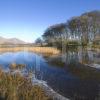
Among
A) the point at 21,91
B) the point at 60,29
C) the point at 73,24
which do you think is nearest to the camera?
the point at 21,91

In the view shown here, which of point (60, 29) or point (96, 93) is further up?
point (60, 29)

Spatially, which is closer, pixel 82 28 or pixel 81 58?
pixel 81 58

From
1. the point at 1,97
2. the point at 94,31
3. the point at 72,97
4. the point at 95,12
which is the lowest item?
the point at 72,97

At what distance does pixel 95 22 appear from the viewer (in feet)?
222

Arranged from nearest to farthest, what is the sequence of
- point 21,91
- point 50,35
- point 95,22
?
point 21,91 < point 95,22 < point 50,35

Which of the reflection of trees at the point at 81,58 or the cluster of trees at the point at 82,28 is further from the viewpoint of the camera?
the cluster of trees at the point at 82,28

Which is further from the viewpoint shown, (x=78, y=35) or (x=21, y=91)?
(x=78, y=35)

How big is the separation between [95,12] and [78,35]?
1108 centimetres

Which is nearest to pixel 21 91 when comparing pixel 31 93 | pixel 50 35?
pixel 31 93

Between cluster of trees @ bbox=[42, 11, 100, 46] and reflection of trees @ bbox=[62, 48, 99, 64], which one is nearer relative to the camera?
reflection of trees @ bbox=[62, 48, 99, 64]

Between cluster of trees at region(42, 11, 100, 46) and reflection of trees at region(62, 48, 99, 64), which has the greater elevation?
cluster of trees at region(42, 11, 100, 46)

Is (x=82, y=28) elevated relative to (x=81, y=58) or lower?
elevated

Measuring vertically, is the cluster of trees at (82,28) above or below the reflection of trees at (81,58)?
above

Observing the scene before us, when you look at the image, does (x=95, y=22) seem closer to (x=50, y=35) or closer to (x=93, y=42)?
(x=93, y=42)
